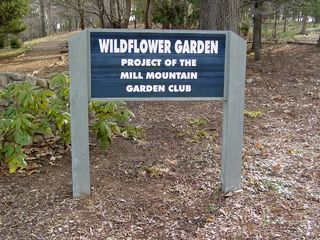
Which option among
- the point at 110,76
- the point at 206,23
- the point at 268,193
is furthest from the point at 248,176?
the point at 206,23

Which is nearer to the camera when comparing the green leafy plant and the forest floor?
the forest floor

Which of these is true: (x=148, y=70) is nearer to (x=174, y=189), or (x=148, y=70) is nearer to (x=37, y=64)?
(x=174, y=189)

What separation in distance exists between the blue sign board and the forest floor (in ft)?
2.95

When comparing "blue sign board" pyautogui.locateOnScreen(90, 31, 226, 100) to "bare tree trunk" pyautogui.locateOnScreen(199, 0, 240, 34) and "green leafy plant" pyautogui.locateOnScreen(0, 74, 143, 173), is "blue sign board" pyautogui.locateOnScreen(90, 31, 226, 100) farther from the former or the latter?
"bare tree trunk" pyautogui.locateOnScreen(199, 0, 240, 34)

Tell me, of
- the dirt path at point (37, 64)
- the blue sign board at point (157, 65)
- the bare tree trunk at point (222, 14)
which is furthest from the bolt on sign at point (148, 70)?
the dirt path at point (37, 64)

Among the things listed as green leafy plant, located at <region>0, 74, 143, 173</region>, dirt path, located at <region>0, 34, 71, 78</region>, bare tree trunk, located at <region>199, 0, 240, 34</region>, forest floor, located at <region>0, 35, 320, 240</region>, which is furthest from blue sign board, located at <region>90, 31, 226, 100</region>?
dirt path, located at <region>0, 34, 71, 78</region>

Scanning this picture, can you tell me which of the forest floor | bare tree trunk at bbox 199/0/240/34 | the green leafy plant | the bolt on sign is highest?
bare tree trunk at bbox 199/0/240/34

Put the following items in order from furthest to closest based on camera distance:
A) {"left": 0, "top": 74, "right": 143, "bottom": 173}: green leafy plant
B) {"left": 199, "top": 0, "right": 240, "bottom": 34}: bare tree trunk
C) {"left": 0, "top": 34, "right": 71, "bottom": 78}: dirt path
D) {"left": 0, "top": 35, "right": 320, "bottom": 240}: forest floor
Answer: {"left": 0, "top": 34, "right": 71, "bottom": 78}: dirt path < {"left": 199, "top": 0, "right": 240, "bottom": 34}: bare tree trunk < {"left": 0, "top": 74, "right": 143, "bottom": 173}: green leafy plant < {"left": 0, "top": 35, "right": 320, "bottom": 240}: forest floor

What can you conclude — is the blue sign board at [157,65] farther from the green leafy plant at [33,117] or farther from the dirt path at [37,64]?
the dirt path at [37,64]

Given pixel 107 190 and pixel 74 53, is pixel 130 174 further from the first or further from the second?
pixel 74 53

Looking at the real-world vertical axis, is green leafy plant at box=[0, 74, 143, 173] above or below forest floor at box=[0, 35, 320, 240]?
above

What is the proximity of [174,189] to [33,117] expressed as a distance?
1.44 meters

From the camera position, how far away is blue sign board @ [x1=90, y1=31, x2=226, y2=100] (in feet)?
10.2

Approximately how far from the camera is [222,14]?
6207 millimetres
